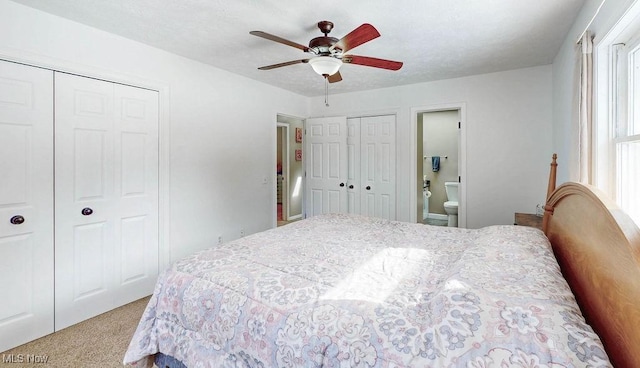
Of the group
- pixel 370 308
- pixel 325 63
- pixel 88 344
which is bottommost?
pixel 88 344

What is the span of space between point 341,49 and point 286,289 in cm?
168

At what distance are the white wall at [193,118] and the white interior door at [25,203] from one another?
21cm

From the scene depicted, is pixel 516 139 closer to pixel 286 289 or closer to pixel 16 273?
pixel 286 289

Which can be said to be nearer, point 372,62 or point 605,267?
point 605,267

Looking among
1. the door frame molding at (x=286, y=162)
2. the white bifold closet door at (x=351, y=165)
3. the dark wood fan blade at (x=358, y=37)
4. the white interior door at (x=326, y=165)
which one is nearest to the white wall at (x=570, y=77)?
the dark wood fan blade at (x=358, y=37)

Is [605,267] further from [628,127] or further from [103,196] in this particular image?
[103,196]

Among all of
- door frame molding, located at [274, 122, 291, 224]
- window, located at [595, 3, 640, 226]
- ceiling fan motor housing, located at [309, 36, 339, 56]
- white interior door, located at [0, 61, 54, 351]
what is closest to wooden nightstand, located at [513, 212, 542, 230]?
window, located at [595, 3, 640, 226]

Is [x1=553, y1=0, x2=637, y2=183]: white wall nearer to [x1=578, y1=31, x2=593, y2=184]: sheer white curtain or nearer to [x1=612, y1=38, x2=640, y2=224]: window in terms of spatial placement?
[x1=578, y1=31, x2=593, y2=184]: sheer white curtain

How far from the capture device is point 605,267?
0.93 m

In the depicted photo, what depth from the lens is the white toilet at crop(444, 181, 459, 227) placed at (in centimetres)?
534

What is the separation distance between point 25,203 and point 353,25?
9.06 ft

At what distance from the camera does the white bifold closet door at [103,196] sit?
2.36 metres

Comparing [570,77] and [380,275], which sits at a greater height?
[570,77]

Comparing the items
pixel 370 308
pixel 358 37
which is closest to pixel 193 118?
pixel 358 37
